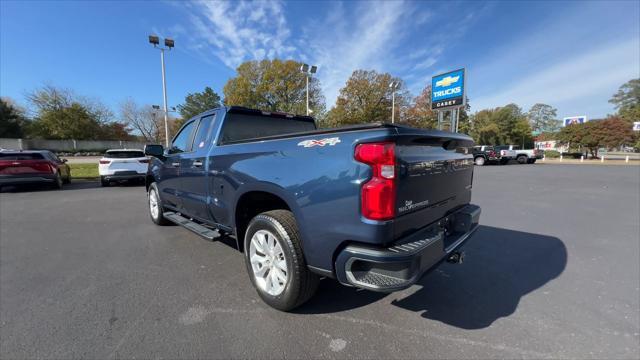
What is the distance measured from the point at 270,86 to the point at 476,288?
125 ft

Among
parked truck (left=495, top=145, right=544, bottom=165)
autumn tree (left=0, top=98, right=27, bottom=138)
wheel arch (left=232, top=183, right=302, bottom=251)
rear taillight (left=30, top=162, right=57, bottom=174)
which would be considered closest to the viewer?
wheel arch (left=232, top=183, right=302, bottom=251)

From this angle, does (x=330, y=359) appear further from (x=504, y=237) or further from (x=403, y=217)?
(x=504, y=237)

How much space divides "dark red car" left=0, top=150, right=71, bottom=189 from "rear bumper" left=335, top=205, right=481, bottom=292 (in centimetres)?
1196

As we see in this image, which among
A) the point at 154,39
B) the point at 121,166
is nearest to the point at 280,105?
the point at 154,39

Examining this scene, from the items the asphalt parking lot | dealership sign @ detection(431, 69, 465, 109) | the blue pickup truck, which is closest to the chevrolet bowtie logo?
dealership sign @ detection(431, 69, 465, 109)

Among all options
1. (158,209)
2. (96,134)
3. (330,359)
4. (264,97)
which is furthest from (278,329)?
(96,134)

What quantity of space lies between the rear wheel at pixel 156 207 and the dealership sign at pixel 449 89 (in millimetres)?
17888

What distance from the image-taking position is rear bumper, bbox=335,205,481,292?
178 cm

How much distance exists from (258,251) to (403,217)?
1427 mm

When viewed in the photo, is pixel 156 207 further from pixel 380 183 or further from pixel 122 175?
pixel 122 175

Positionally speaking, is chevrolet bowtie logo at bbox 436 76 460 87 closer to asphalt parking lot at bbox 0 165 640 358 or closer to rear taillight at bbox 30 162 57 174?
asphalt parking lot at bbox 0 165 640 358

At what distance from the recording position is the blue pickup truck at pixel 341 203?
1809 mm

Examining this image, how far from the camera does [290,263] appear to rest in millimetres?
2256

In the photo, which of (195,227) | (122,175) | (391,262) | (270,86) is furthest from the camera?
(270,86)
